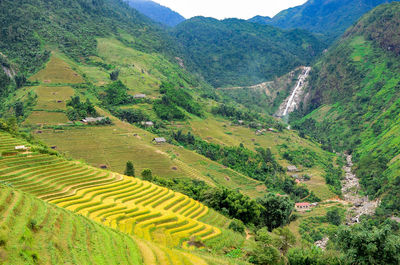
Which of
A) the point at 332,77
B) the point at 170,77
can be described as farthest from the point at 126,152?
the point at 332,77

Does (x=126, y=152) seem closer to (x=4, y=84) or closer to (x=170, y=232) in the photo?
(x=170, y=232)

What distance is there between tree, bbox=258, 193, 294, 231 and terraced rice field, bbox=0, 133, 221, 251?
11.2 m

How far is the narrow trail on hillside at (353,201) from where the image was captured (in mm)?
64925

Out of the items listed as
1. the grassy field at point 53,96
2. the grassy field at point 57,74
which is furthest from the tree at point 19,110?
the grassy field at point 57,74

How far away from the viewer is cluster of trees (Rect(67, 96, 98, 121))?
81438 millimetres

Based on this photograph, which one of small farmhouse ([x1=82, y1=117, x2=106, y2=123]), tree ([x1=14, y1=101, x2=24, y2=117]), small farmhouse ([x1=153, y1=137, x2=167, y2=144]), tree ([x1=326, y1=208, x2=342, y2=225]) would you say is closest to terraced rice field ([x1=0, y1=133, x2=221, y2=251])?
tree ([x1=326, y1=208, x2=342, y2=225])

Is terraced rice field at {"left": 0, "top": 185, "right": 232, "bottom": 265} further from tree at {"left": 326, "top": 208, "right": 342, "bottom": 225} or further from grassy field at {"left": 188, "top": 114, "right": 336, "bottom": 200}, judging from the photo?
grassy field at {"left": 188, "top": 114, "right": 336, "bottom": 200}

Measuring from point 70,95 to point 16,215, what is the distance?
8283 centimetres

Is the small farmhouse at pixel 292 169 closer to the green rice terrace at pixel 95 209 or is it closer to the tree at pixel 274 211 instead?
the tree at pixel 274 211

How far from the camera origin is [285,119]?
18712cm

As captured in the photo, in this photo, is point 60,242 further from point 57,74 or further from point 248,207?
point 57,74

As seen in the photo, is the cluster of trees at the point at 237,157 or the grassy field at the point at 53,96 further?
the cluster of trees at the point at 237,157

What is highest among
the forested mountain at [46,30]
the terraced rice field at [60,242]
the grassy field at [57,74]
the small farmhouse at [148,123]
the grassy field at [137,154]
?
the forested mountain at [46,30]

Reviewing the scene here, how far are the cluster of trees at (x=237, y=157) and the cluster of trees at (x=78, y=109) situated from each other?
1012 inches
